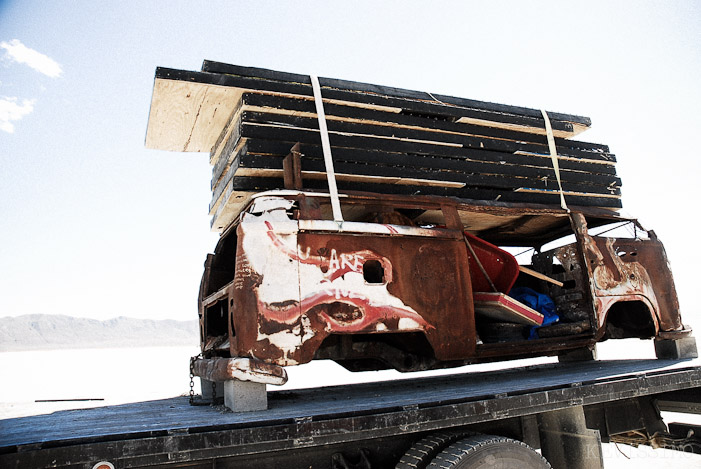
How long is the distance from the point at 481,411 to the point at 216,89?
3617mm

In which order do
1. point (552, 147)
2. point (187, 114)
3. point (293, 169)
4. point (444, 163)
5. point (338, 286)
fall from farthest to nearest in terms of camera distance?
point (552, 147) → point (444, 163) → point (187, 114) → point (293, 169) → point (338, 286)

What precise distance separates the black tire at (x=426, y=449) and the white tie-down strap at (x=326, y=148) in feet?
6.20

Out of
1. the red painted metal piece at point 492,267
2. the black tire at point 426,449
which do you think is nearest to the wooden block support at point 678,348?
the red painted metal piece at point 492,267

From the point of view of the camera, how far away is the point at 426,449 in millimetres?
3650

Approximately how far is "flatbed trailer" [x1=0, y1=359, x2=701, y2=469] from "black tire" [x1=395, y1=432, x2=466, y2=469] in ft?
0.03

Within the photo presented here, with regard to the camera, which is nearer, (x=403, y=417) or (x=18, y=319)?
(x=403, y=417)

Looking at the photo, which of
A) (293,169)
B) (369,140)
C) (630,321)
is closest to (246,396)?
(293,169)

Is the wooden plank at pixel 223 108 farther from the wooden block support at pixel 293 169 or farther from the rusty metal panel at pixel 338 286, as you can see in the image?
the rusty metal panel at pixel 338 286

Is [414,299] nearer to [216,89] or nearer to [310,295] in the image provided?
[310,295]

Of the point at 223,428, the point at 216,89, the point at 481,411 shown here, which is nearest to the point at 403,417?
the point at 481,411

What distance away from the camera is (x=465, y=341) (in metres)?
4.88

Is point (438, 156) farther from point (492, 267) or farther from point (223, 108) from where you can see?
point (223, 108)

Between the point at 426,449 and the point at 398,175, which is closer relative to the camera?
the point at 426,449

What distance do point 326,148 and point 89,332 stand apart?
3641 inches
